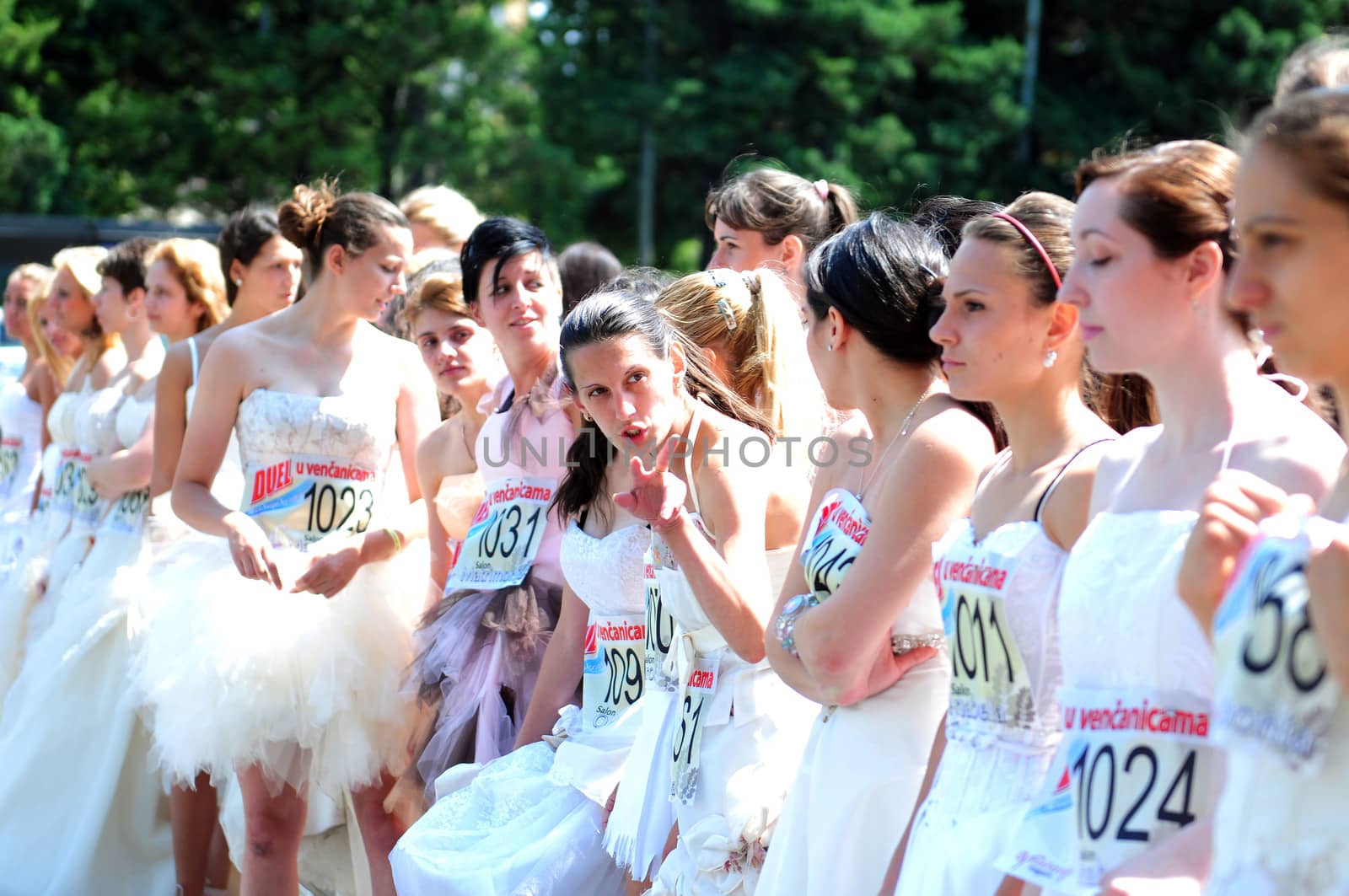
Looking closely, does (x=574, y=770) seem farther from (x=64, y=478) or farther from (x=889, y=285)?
(x=64, y=478)

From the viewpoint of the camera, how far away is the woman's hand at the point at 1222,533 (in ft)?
5.54

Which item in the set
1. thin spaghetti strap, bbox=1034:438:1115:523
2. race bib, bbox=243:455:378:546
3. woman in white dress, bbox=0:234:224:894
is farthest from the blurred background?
thin spaghetti strap, bbox=1034:438:1115:523

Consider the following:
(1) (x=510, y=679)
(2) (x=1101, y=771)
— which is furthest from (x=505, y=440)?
(2) (x=1101, y=771)

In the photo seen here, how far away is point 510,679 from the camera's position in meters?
4.11

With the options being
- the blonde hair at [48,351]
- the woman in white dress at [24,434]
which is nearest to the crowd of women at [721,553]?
the blonde hair at [48,351]

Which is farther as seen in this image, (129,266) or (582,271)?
(129,266)

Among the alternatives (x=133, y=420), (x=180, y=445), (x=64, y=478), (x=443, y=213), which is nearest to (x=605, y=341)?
(x=180, y=445)

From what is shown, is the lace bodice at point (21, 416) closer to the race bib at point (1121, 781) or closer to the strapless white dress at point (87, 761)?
the strapless white dress at point (87, 761)

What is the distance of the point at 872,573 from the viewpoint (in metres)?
2.58

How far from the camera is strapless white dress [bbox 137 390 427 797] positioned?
4.41m

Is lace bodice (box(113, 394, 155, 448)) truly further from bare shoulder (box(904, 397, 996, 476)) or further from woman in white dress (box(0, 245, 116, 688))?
bare shoulder (box(904, 397, 996, 476))

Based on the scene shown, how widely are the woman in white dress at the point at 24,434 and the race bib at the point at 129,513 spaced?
4.02ft

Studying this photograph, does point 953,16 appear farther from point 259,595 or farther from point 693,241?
point 259,595

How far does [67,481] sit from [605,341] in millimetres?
3794
